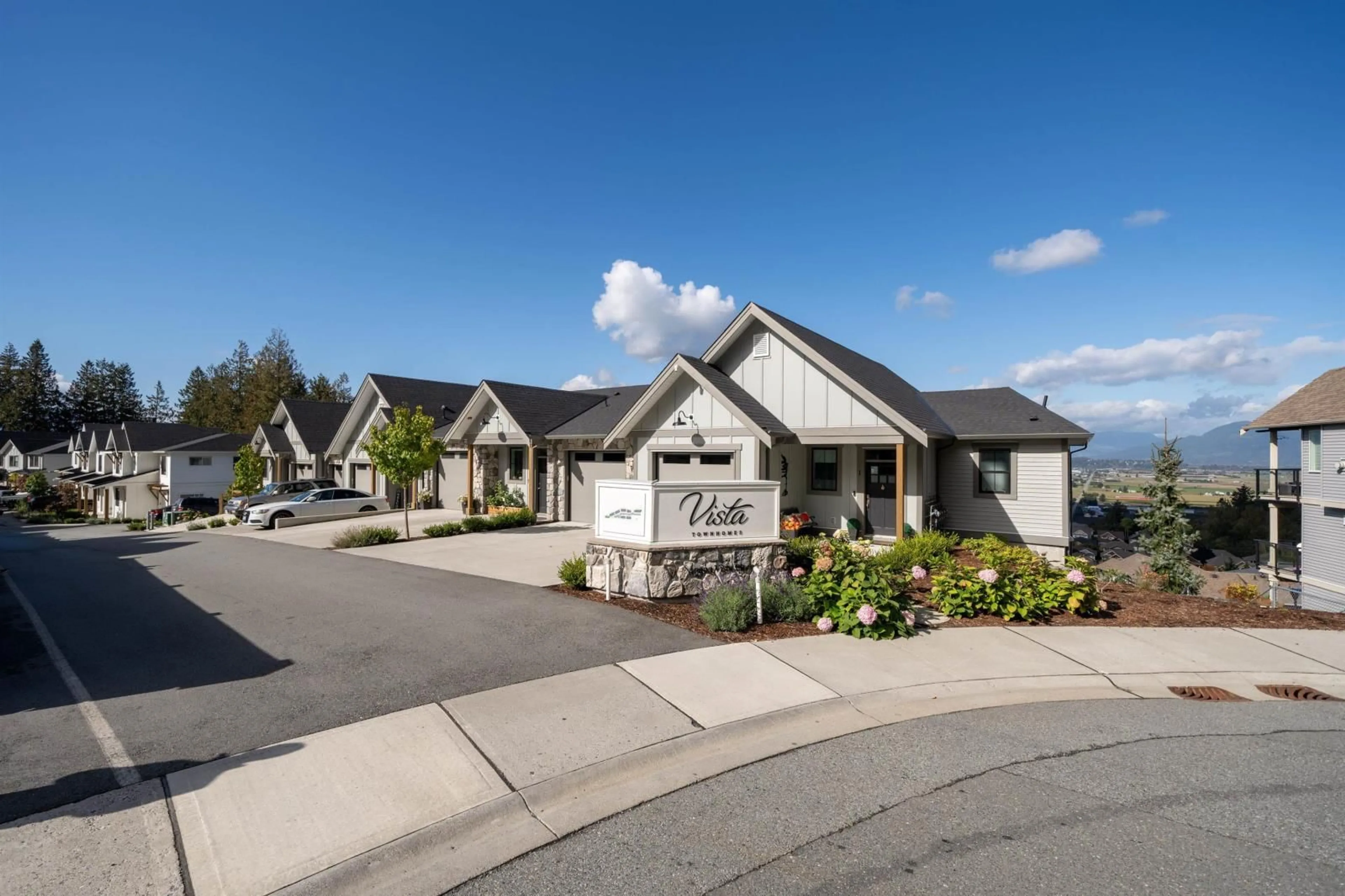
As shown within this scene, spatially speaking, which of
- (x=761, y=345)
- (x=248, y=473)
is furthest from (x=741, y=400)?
(x=248, y=473)

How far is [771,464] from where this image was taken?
16094mm

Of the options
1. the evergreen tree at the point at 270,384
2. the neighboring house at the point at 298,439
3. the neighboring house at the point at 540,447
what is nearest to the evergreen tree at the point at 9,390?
the evergreen tree at the point at 270,384

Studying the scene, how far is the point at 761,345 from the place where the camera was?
16766 millimetres

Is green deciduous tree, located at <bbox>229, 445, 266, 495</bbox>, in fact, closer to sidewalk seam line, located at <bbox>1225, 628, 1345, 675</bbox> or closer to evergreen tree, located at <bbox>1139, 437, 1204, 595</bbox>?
sidewalk seam line, located at <bbox>1225, 628, 1345, 675</bbox>

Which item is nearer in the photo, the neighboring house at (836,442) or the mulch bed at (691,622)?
the mulch bed at (691,622)

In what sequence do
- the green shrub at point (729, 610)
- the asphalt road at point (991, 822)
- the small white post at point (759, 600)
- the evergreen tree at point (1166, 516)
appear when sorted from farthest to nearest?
the evergreen tree at point (1166, 516), the small white post at point (759, 600), the green shrub at point (729, 610), the asphalt road at point (991, 822)

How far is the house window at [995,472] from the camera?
57.9 feet

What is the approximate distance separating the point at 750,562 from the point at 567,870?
6.72 m

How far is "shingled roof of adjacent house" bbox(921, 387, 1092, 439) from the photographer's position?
663 inches

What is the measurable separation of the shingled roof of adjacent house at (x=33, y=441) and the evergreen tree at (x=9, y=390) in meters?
14.5

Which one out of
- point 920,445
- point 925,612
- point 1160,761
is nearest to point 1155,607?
point 925,612

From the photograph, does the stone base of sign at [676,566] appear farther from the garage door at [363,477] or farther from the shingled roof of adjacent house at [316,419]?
the shingled roof of adjacent house at [316,419]

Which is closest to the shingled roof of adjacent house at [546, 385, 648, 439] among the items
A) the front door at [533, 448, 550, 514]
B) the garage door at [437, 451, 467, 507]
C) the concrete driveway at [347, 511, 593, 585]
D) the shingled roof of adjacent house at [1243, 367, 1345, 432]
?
the front door at [533, 448, 550, 514]

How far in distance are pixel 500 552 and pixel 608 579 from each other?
587 cm
